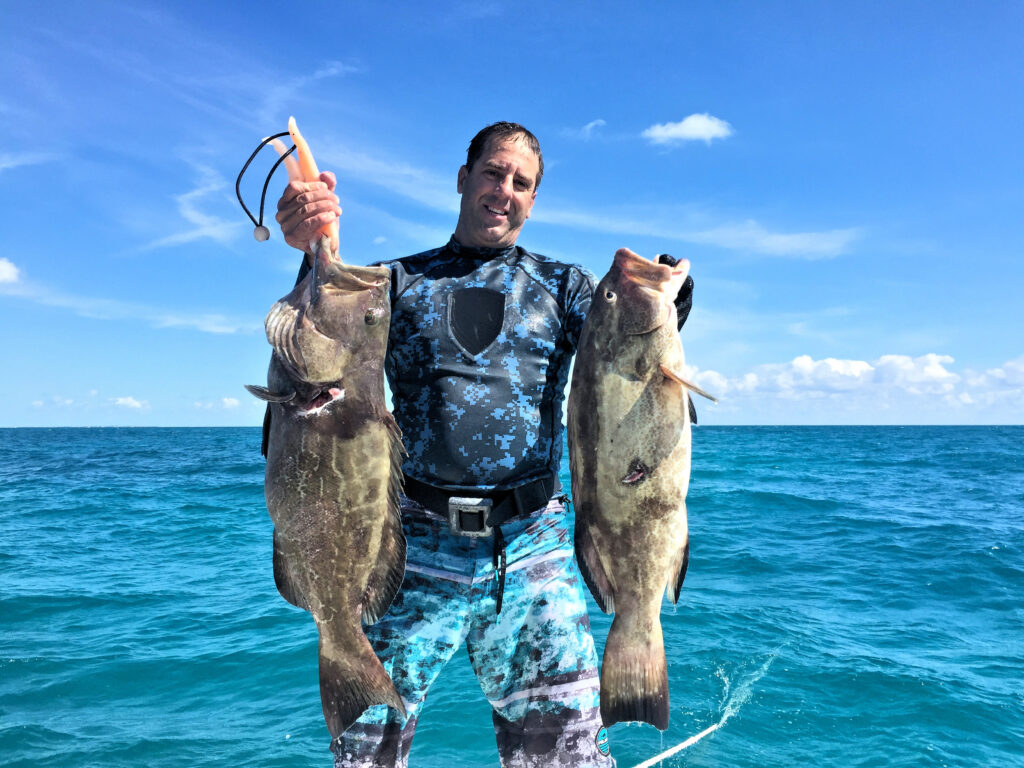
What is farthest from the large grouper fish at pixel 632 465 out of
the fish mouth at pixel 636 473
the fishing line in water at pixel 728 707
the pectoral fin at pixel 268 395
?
the fishing line in water at pixel 728 707

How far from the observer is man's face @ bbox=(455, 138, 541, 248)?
3721mm

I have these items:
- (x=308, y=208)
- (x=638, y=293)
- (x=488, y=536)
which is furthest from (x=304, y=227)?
(x=488, y=536)

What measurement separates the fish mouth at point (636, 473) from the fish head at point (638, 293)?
578 mm

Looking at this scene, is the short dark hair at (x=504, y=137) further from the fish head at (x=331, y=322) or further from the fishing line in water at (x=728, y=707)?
the fishing line in water at (x=728, y=707)

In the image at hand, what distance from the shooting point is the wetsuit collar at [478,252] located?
151 inches

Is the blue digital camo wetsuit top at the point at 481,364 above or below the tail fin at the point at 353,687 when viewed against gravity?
above

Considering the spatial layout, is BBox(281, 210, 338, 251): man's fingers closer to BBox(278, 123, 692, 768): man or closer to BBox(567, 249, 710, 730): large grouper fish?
BBox(278, 123, 692, 768): man

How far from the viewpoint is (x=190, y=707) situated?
932 centimetres

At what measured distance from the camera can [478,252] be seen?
12.6ft

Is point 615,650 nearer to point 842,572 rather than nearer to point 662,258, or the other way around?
point 662,258

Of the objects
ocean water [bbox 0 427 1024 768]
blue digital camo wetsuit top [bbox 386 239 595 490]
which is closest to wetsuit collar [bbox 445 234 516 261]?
blue digital camo wetsuit top [bbox 386 239 595 490]

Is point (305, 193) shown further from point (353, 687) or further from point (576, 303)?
point (353, 687)

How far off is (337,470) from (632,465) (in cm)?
127

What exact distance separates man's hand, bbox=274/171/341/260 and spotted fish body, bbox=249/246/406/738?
183 mm
